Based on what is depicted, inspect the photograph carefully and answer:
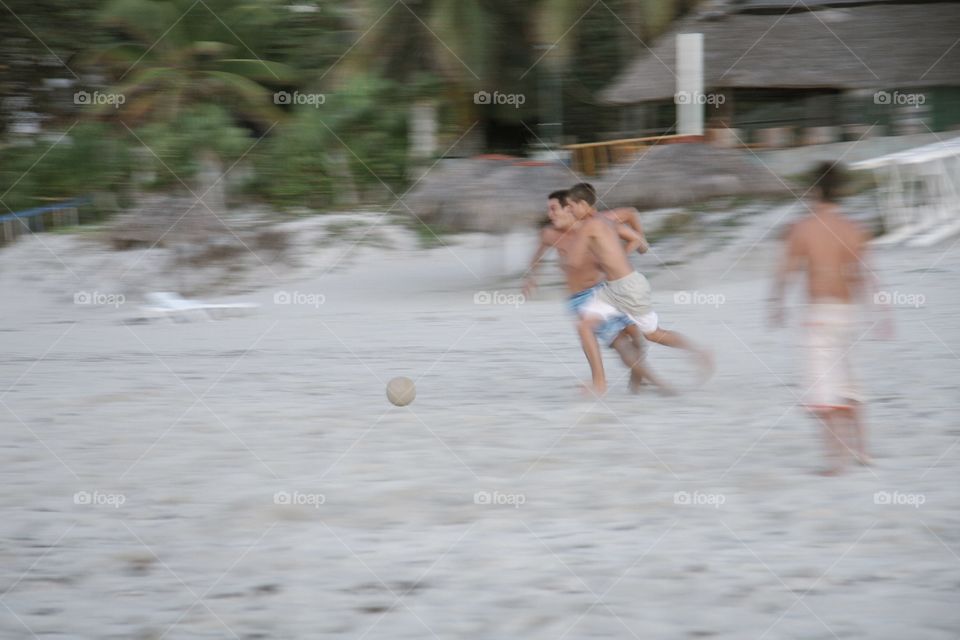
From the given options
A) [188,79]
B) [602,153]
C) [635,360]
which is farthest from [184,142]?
[635,360]

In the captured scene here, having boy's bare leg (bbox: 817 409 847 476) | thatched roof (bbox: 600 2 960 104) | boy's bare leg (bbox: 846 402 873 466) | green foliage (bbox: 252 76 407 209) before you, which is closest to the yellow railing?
thatched roof (bbox: 600 2 960 104)

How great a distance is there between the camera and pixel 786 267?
214 inches

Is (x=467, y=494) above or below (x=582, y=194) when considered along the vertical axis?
below

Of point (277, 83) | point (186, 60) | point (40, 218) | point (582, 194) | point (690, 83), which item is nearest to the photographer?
point (582, 194)

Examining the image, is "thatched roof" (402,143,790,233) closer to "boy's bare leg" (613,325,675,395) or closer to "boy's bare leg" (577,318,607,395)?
"boy's bare leg" (613,325,675,395)

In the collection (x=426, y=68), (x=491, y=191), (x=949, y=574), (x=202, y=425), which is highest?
(x=426, y=68)

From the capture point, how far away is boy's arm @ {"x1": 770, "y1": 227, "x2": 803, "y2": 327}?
5.35m

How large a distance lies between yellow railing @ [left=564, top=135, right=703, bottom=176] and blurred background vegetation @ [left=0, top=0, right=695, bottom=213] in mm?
1976

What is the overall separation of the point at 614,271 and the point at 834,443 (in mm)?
1792

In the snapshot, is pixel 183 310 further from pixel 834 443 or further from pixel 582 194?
pixel 834 443

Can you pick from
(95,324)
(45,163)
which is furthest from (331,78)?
(95,324)

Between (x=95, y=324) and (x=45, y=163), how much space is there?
8.48 metres

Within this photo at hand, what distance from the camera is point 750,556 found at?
4.45 meters

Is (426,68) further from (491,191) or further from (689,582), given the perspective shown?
(689,582)
